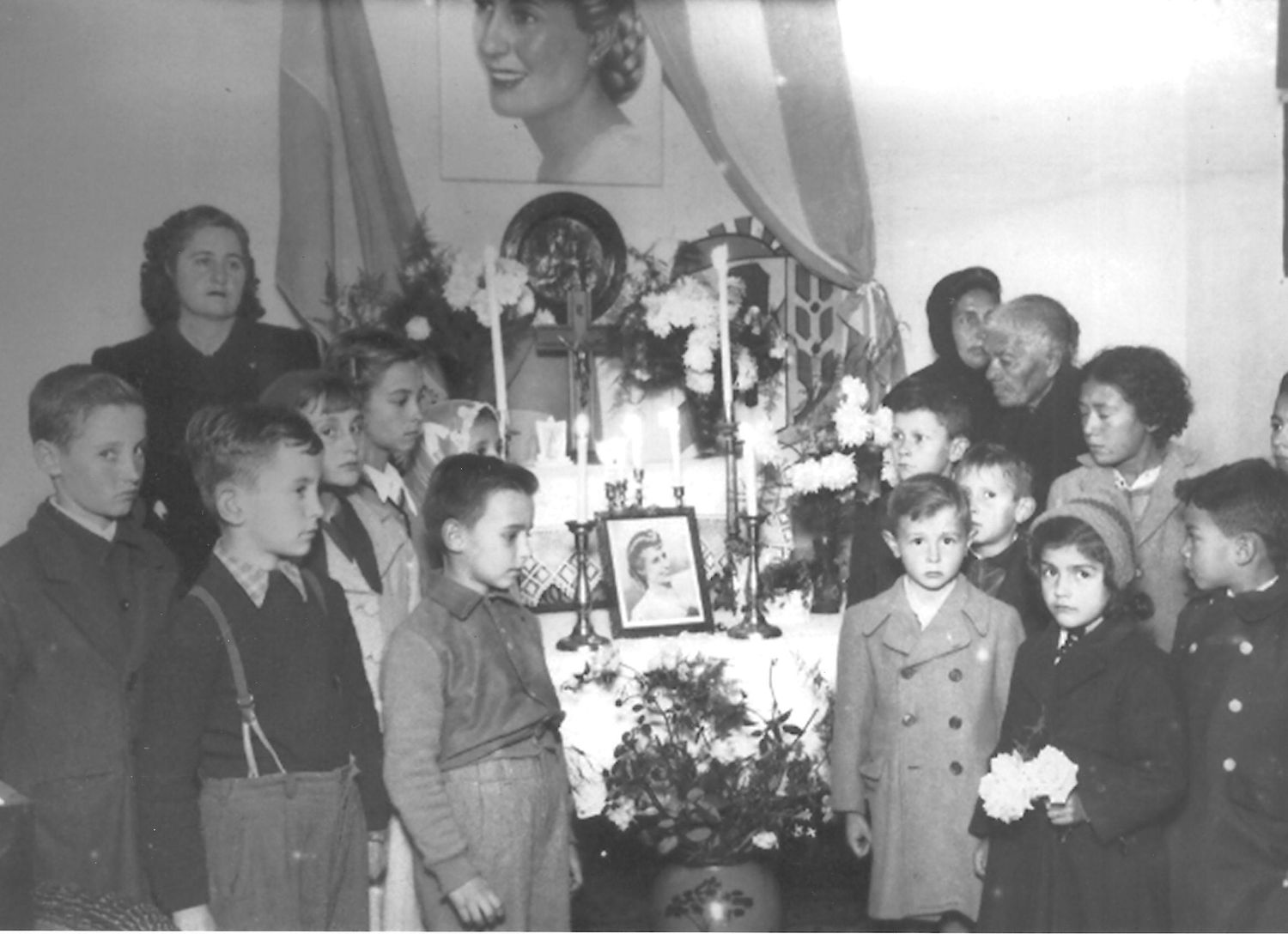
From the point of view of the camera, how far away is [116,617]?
6.08 ft

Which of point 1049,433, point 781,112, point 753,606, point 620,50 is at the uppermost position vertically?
point 620,50

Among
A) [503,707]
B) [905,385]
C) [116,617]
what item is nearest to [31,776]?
[116,617]

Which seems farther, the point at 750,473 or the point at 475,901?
the point at 750,473

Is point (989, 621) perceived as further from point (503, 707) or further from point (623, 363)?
point (623, 363)

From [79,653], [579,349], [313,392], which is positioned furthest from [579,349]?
[79,653]

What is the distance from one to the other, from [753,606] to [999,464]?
0.51 metres

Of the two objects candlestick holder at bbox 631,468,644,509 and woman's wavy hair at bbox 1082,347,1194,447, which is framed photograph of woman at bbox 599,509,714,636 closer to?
candlestick holder at bbox 631,468,644,509

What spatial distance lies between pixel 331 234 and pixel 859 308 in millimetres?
1104

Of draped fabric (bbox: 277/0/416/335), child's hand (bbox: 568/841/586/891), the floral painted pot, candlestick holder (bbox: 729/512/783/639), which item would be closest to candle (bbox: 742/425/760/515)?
candlestick holder (bbox: 729/512/783/639)

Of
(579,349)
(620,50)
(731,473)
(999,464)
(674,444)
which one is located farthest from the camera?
(620,50)

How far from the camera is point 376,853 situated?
1.85 meters

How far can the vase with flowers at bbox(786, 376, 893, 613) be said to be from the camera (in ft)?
7.96

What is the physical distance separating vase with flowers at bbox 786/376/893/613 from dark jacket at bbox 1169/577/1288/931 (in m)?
0.70

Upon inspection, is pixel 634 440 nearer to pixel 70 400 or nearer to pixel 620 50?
pixel 620 50
